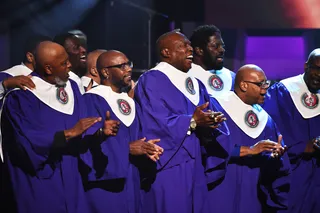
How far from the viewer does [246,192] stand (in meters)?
6.44

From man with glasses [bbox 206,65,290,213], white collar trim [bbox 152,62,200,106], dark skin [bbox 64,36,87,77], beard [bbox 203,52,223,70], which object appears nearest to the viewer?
white collar trim [bbox 152,62,200,106]

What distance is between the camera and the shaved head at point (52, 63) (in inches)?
227

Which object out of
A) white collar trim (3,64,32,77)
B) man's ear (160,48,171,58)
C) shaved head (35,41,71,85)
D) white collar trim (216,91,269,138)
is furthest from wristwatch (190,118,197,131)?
white collar trim (3,64,32,77)

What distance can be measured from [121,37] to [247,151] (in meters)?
3.66

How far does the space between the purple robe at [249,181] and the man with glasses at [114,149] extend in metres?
0.84

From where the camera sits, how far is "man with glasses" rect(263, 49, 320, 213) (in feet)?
22.7

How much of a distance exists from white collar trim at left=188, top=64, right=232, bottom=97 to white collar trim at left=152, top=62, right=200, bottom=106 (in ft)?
2.04

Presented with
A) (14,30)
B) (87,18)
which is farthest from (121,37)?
(14,30)

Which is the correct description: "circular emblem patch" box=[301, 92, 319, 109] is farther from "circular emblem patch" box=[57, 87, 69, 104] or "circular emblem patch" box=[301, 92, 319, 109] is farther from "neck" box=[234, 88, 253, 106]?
"circular emblem patch" box=[57, 87, 69, 104]

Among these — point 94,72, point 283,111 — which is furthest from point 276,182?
point 94,72

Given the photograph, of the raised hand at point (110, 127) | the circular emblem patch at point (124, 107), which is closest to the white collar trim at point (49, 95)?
the circular emblem patch at point (124, 107)

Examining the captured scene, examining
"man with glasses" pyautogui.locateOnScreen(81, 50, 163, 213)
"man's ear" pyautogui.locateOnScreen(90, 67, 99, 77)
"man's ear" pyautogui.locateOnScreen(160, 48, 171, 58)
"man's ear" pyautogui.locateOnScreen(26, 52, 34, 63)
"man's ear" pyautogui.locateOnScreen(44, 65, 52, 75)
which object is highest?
"man's ear" pyautogui.locateOnScreen(160, 48, 171, 58)

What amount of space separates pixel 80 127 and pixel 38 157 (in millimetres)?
448

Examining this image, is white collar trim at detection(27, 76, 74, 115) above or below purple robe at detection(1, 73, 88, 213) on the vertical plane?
above
